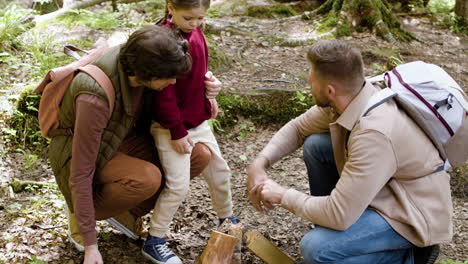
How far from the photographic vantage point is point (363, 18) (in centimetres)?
746

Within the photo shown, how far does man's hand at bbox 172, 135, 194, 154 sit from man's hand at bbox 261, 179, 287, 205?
1.84 feet

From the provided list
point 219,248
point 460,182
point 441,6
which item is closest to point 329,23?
point 441,6

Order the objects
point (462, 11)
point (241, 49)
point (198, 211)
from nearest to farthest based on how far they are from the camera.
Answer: point (198, 211)
point (241, 49)
point (462, 11)

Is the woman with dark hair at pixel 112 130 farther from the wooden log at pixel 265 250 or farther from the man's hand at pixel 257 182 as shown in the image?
the wooden log at pixel 265 250

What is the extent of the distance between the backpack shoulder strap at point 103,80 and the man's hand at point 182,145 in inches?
20.3

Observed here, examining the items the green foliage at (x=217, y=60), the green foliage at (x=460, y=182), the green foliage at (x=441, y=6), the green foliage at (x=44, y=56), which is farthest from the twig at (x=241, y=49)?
the green foliage at (x=441, y=6)

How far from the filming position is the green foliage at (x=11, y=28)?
5465 mm

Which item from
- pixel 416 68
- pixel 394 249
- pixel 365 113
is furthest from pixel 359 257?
pixel 416 68

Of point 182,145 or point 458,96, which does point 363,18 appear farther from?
point 182,145

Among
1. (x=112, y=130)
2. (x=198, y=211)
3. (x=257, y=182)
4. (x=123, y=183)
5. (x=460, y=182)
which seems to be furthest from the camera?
(x=460, y=182)

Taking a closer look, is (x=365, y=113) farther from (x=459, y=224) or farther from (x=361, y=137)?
(x=459, y=224)

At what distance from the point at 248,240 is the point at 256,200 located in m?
0.36

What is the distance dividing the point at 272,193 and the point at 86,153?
110 centimetres

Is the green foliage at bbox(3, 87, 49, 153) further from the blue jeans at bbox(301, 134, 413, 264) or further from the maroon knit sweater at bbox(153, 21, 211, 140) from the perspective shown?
the blue jeans at bbox(301, 134, 413, 264)
